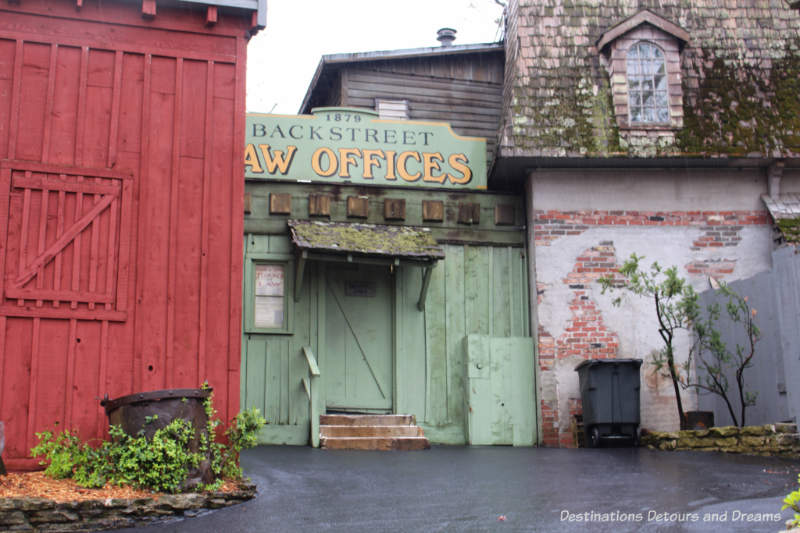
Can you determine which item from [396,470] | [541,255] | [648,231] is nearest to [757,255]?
[648,231]

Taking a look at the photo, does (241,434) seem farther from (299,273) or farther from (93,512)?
(299,273)

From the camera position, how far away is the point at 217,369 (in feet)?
30.2

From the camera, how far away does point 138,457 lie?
25.1ft

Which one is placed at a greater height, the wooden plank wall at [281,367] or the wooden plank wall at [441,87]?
the wooden plank wall at [441,87]

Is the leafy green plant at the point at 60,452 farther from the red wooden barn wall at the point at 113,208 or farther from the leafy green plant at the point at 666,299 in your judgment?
the leafy green plant at the point at 666,299

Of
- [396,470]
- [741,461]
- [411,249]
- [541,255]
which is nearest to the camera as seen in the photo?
[396,470]

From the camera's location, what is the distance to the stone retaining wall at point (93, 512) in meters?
6.84

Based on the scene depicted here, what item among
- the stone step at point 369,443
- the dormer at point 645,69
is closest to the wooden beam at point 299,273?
the stone step at point 369,443

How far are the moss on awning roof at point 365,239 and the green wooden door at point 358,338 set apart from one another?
1.99 ft

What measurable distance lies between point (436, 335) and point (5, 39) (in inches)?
289

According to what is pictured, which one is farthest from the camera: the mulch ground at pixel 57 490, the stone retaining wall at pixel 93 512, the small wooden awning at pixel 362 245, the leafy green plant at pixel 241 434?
the small wooden awning at pixel 362 245

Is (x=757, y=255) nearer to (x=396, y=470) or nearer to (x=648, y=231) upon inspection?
(x=648, y=231)

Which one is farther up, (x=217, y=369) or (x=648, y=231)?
(x=648, y=231)

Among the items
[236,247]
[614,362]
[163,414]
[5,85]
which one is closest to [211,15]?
[5,85]
